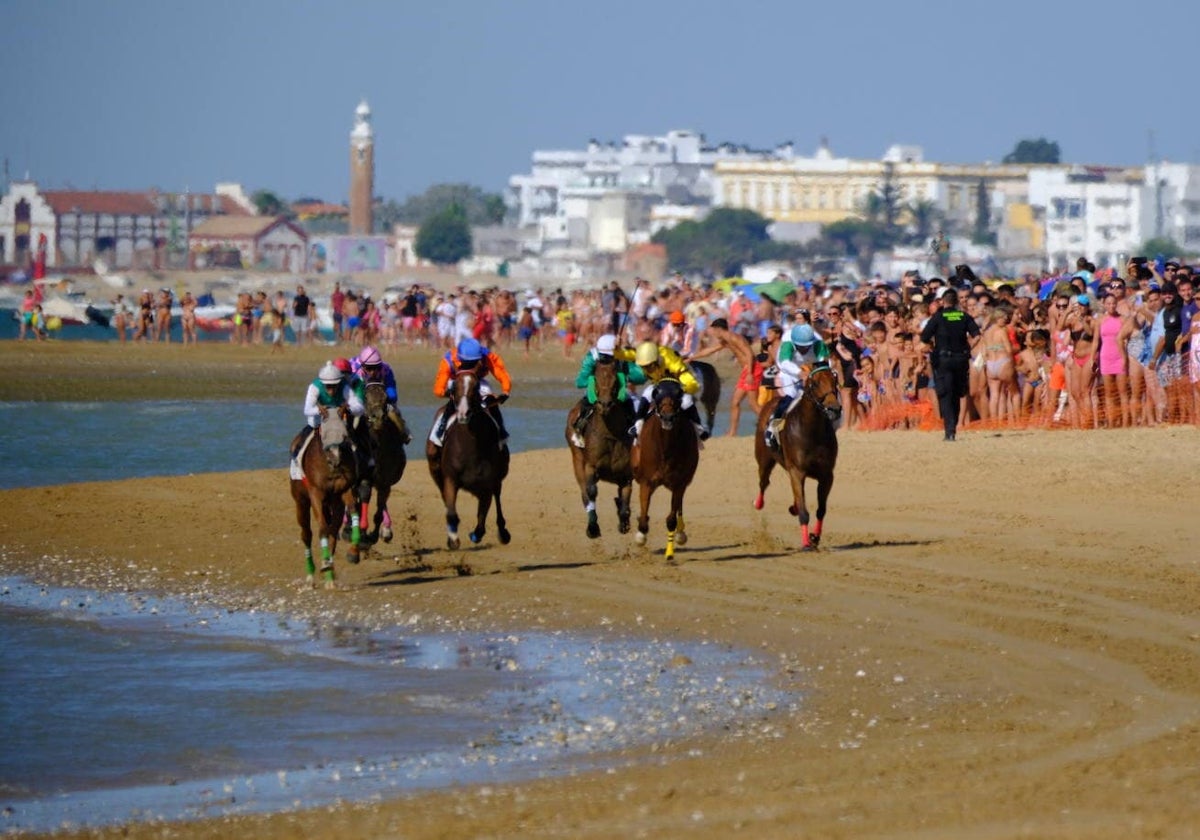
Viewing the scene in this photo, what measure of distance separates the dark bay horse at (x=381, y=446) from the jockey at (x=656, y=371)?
1840 mm

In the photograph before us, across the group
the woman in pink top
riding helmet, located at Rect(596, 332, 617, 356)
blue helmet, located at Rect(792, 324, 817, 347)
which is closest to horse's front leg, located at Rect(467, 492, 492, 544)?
riding helmet, located at Rect(596, 332, 617, 356)

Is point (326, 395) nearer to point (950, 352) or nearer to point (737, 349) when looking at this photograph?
point (950, 352)

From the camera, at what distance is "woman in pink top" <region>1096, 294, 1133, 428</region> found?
24.8 metres

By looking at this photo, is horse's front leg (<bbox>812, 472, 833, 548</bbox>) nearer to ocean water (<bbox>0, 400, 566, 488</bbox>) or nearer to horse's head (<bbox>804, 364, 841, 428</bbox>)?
horse's head (<bbox>804, 364, 841, 428</bbox>)

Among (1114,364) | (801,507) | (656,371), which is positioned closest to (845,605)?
(801,507)

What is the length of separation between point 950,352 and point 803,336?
7550mm

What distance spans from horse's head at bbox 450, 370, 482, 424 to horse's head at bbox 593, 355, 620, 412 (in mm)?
940

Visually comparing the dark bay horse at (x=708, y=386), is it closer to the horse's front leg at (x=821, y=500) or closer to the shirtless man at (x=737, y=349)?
the shirtless man at (x=737, y=349)

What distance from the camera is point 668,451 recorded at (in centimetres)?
1745

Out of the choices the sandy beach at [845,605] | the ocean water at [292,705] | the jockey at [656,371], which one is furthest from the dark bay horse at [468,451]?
the ocean water at [292,705]

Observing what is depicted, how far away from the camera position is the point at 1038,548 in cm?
1808

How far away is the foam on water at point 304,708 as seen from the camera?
10.8 meters

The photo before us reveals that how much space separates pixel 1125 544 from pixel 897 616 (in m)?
3.82

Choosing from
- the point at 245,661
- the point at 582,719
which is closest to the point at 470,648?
the point at 245,661
